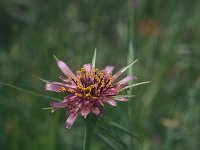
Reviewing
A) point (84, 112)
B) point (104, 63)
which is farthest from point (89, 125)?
point (104, 63)

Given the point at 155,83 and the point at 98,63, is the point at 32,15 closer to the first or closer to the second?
the point at 98,63

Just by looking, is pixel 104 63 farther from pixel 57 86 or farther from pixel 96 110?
pixel 96 110

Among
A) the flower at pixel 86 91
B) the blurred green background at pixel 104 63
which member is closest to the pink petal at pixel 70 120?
the flower at pixel 86 91

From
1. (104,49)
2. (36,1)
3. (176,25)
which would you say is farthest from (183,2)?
(36,1)

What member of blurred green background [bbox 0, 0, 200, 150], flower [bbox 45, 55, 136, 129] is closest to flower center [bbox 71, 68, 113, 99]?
flower [bbox 45, 55, 136, 129]

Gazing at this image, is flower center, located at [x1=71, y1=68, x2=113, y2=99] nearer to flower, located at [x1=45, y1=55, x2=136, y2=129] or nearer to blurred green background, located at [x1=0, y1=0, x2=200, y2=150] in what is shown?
flower, located at [x1=45, y1=55, x2=136, y2=129]

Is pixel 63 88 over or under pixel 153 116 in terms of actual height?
under
